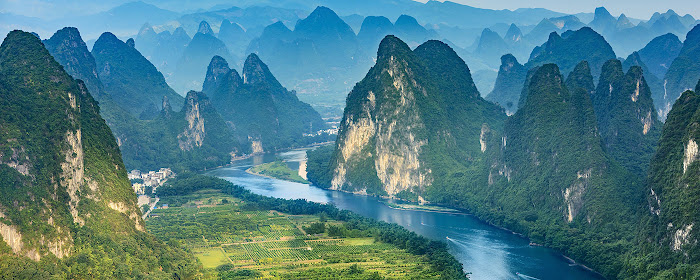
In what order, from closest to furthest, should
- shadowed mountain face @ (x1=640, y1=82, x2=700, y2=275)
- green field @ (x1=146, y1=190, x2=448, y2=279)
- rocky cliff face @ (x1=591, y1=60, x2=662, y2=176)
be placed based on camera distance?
shadowed mountain face @ (x1=640, y1=82, x2=700, y2=275) → green field @ (x1=146, y1=190, x2=448, y2=279) → rocky cliff face @ (x1=591, y1=60, x2=662, y2=176)

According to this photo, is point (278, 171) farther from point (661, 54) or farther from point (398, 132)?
point (661, 54)

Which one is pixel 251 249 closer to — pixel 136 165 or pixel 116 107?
pixel 136 165

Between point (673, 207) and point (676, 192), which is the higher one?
point (676, 192)

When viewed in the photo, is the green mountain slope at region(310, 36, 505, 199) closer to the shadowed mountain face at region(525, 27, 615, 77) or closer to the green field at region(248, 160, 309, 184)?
the green field at region(248, 160, 309, 184)

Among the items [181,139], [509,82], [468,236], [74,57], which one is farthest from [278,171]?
[509,82]

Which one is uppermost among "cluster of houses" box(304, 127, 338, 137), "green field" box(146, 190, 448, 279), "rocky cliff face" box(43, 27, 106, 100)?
"rocky cliff face" box(43, 27, 106, 100)

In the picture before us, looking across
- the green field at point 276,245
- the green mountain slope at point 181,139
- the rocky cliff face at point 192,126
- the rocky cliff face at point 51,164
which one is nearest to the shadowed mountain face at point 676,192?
the green field at point 276,245

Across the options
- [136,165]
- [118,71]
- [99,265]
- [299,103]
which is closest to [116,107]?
[136,165]

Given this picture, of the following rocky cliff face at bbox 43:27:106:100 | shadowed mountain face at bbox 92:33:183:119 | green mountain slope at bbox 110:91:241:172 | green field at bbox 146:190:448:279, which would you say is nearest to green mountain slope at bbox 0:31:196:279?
green field at bbox 146:190:448:279
